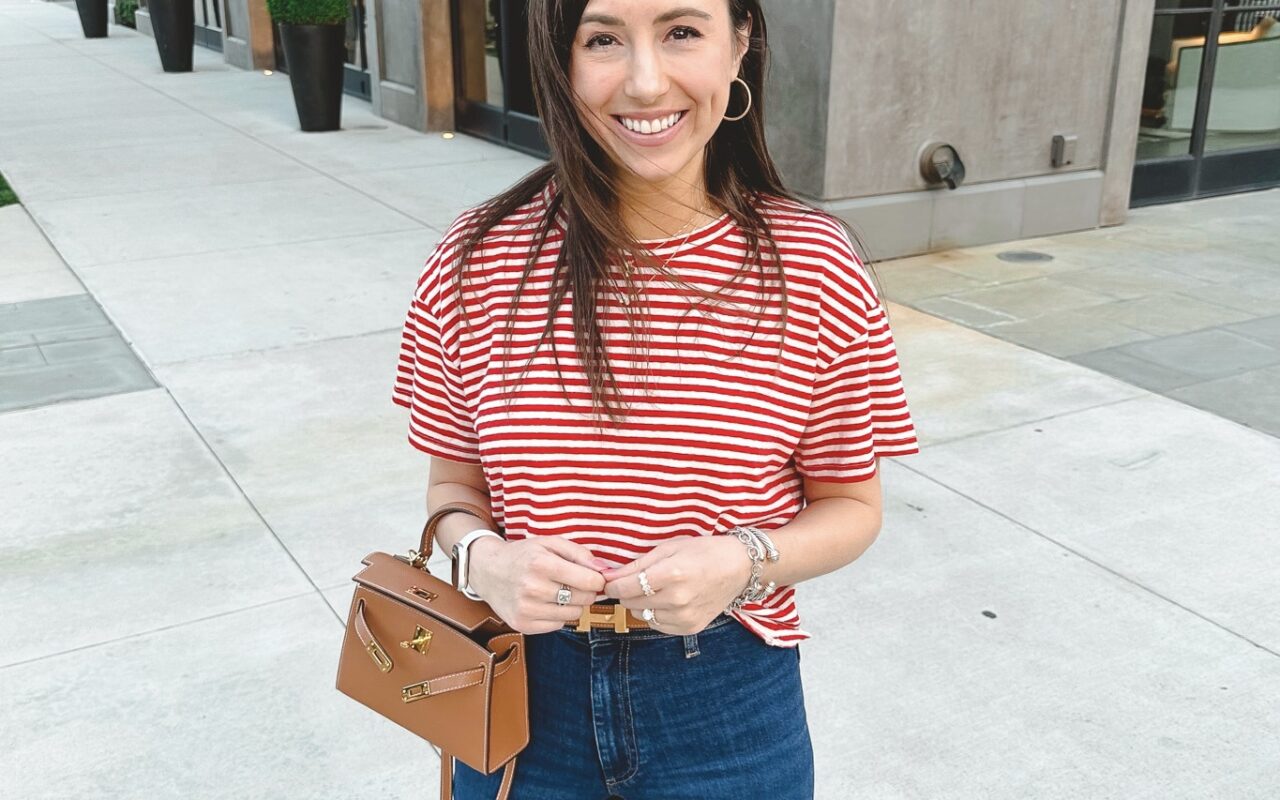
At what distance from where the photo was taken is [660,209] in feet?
5.32

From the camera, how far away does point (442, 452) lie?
1.74 meters

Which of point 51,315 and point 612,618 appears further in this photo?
point 51,315

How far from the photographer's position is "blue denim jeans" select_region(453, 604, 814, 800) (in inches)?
62.6

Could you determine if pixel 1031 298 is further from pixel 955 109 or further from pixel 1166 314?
pixel 955 109

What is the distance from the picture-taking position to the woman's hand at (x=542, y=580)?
144cm

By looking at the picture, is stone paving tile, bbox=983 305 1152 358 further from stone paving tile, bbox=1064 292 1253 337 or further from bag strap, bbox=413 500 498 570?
bag strap, bbox=413 500 498 570

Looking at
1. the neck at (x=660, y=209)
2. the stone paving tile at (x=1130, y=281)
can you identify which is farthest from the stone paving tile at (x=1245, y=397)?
the neck at (x=660, y=209)

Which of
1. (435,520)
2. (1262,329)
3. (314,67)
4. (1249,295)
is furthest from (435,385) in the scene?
(314,67)

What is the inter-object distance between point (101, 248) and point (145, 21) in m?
17.4

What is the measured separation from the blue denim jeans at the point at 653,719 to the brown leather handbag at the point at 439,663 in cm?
5

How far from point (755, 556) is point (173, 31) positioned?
1787 centimetres

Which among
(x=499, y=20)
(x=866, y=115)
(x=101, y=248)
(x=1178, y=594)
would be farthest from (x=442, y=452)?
(x=499, y=20)

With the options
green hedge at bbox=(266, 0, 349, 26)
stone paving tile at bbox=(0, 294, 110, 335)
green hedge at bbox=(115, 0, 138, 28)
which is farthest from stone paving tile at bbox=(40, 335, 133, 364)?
green hedge at bbox=(115, 0, 138, 28)

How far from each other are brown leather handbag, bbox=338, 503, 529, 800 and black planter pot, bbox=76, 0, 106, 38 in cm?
2335
